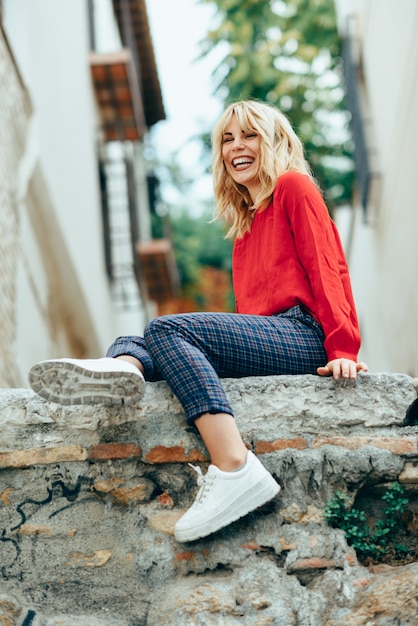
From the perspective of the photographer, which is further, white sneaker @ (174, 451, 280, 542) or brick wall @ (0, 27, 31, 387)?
brick wall @ (0, 27, 31, 387)

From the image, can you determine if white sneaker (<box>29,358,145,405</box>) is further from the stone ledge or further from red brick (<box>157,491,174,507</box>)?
red brick (<box>157,491,174,507</box>)

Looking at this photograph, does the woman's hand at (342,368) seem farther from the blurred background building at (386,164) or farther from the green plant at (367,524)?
the blurred background building at (386,164)

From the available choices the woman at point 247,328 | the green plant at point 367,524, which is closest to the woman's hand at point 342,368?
the woman at point 247,328

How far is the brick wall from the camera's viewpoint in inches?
239

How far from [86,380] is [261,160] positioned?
3.82 feet

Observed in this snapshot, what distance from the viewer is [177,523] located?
112 inches

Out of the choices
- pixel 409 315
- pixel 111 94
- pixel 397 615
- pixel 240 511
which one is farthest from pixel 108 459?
pixel 111 94

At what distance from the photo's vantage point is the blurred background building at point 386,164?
22.6 ft

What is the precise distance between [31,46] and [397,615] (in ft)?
19.3

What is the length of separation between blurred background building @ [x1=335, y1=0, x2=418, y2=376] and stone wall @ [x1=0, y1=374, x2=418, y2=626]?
3.92 meters

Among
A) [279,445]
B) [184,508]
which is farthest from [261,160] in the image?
[184,508]

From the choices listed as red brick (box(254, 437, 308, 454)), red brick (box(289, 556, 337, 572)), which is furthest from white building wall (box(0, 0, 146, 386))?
red brick (box(289, 556, 337, 572))

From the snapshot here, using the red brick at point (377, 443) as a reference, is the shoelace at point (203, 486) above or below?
above

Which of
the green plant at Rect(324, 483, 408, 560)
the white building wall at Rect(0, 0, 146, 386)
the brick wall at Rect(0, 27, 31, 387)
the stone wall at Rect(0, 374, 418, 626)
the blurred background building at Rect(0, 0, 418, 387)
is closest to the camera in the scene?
the stone wall at Rect(0, 374, 418, 626)
